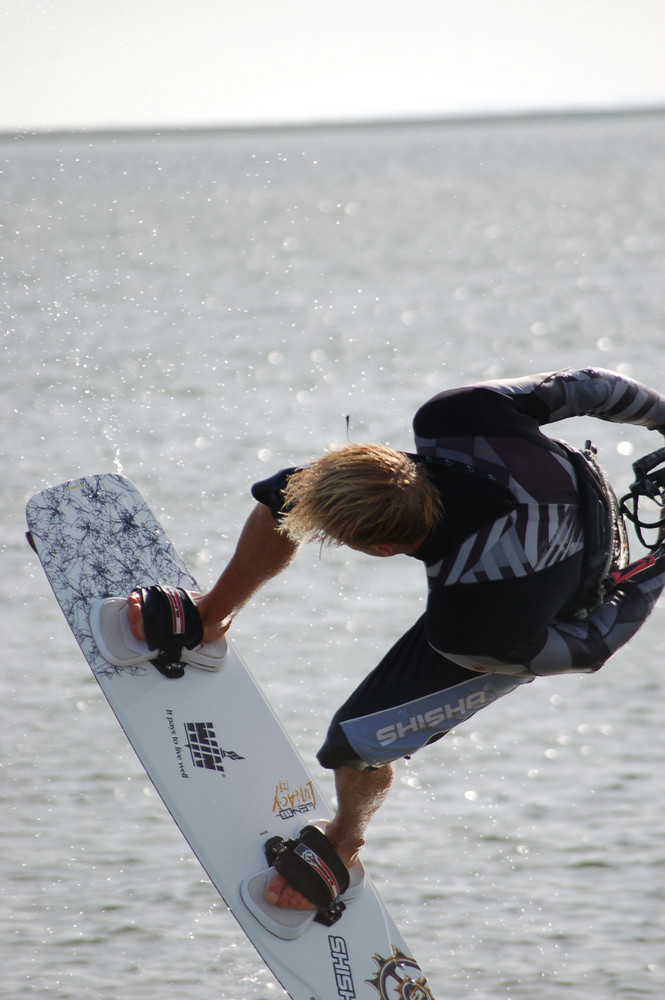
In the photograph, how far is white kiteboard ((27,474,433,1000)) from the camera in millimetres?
3969

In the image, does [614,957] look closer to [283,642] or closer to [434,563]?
[434,563]

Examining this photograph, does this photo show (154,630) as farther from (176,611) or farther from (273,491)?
(273,491)

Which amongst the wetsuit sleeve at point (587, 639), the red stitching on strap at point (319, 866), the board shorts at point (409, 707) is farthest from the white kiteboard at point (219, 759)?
the wetsuit sleeve at point (587, 639)

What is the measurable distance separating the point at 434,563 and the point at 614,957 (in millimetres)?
1631

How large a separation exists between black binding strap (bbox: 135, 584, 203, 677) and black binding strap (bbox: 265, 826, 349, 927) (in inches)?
29.2

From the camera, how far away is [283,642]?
6.76 m

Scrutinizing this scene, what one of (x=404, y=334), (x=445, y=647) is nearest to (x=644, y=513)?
(x=445, y=647)

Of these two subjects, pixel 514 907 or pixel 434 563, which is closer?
pixel 434 563

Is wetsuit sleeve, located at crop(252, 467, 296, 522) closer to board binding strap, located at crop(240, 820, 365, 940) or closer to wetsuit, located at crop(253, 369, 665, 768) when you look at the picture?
wetsuit, located at crop(253, 369, 665, 768)

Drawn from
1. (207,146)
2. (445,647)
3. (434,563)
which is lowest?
(207,146)

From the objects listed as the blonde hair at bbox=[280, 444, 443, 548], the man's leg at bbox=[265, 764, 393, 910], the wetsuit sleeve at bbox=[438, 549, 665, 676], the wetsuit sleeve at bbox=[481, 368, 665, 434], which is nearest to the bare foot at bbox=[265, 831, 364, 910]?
the man's leg at bbox=[265, 764, 393, 910]

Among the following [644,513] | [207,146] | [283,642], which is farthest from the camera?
[207,146]

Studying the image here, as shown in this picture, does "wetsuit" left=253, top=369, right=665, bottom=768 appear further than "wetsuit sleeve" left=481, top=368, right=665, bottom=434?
No

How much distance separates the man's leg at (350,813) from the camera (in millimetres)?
3914
